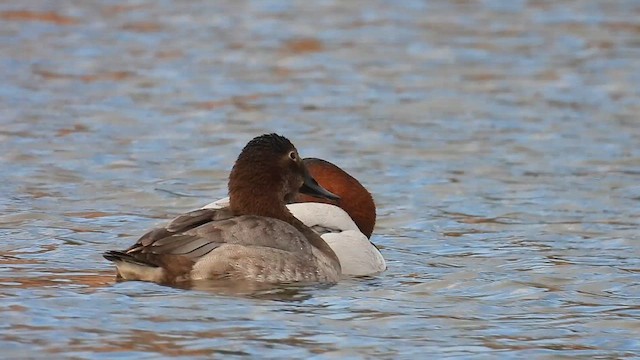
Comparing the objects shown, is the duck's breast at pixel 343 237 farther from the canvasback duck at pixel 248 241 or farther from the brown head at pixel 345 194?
the brown head at pixel 345 194

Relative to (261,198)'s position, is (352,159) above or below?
below

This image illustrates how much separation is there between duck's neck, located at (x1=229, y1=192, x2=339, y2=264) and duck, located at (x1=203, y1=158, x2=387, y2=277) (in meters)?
0.16

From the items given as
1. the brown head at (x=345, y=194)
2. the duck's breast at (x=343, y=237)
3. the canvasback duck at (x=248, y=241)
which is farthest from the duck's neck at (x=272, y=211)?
the brown head at (x=345, y=194)

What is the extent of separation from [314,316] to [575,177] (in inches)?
238

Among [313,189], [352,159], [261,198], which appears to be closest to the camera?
[261,198]

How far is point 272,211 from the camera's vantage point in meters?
10.5

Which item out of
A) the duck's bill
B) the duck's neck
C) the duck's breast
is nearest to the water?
the duck's breast

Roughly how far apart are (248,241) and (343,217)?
1.23 m

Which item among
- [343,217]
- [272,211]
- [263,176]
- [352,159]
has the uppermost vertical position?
[263,176]

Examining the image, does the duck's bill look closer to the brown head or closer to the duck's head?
the duck's head

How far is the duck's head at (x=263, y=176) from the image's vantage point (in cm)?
1040

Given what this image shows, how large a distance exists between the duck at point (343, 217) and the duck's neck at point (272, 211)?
16 cm

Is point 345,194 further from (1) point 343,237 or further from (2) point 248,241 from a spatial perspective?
(2) point 248,241

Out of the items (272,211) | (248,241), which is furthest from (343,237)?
(248,241)
